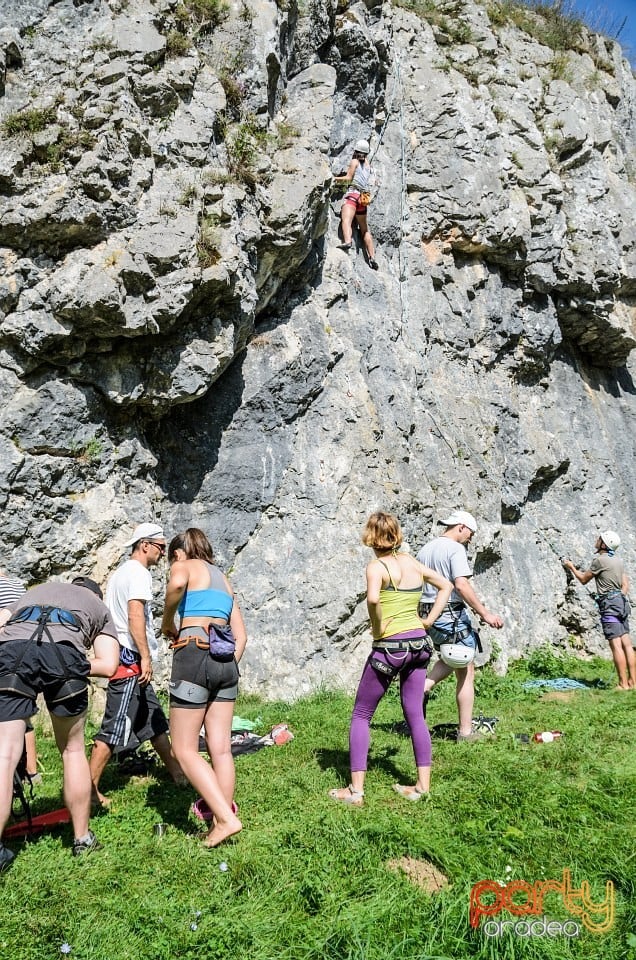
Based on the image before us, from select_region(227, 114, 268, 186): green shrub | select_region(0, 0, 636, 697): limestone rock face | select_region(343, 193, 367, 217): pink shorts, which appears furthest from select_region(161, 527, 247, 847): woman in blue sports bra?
select_region(343, 193, 367, 217): pink shorts

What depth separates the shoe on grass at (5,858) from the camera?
3863 millimetres

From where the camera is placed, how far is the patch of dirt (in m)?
3.56

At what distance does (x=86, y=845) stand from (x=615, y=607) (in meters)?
7.92

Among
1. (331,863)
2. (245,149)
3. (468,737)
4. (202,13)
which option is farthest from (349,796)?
(202,13)

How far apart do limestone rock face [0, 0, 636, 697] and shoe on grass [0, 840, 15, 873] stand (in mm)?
4080

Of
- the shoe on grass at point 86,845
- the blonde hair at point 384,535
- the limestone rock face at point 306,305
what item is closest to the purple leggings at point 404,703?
the blonde hair at point 384,535

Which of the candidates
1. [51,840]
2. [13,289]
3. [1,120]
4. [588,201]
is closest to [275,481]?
[13,289]

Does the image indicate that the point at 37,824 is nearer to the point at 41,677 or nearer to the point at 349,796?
the point at 41,677

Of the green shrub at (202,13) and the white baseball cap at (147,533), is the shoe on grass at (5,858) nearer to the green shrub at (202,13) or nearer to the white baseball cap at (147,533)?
the white baseball cap at (147,533)

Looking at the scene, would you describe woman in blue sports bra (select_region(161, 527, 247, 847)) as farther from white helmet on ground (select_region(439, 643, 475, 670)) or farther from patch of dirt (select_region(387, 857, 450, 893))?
white helmet on ground (select_region(439, 643, 475, 670))

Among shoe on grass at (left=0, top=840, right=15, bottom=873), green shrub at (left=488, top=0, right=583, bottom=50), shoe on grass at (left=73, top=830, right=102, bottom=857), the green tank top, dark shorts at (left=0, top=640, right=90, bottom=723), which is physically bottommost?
shoe on grass at (left=0, top=840, right=15, bottom=873)

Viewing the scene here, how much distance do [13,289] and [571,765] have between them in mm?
7274

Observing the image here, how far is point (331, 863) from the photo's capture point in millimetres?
3742

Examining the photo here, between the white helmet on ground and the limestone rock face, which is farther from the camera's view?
the limestone rock face
